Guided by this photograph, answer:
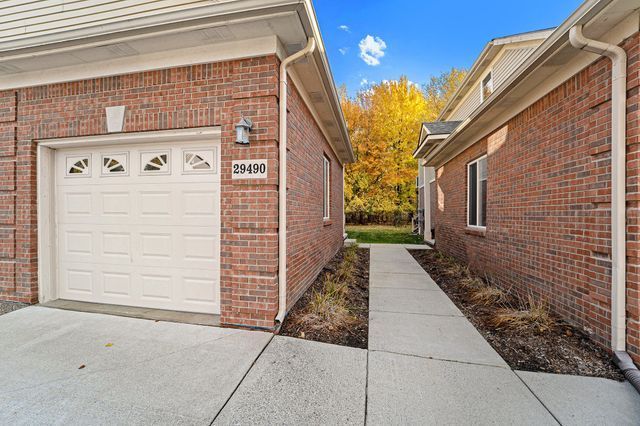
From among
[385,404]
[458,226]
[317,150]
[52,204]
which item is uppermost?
[317,150]

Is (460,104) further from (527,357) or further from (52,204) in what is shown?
(52,204)

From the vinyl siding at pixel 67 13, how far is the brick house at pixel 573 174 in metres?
4.21

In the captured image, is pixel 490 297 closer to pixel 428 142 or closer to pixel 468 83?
pixel 428 142

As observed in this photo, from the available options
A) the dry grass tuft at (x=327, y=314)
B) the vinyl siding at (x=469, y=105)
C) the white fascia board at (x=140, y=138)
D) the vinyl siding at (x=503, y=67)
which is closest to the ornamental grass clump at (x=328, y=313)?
the dry grass tuft at (x=327, y=314)

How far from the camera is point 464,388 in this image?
7.25ft

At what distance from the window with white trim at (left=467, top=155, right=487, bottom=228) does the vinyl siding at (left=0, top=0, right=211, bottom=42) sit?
5728 millimetres

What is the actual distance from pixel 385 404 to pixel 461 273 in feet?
14.6

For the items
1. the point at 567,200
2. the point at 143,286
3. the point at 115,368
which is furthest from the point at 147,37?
the point at 567,200

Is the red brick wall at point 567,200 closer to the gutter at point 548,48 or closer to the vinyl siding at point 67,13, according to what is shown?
the gutter at point 548,48

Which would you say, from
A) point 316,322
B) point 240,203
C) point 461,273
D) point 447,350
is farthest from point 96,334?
point 461,273

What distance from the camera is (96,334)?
3.02 meters

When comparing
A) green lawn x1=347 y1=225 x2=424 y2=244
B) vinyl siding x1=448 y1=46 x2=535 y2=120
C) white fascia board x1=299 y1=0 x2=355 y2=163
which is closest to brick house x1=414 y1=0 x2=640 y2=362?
white fascia board x1=299 y1=0 x2=355 y2=163

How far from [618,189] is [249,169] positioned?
367 cm

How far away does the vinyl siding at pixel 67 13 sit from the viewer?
10.8ft
